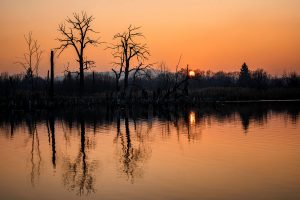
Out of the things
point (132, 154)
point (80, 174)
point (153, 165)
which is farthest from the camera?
point (132, 154)

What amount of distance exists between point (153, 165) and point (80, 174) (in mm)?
2599

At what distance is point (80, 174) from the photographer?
43.5 feet

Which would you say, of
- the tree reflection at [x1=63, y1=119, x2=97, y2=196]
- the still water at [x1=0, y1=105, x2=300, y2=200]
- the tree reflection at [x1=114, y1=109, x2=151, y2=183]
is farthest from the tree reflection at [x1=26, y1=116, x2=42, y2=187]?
the tree reflection at [x1=114, y1=109, x2=151, y2=183]

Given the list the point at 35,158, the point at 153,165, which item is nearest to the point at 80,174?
the point at 153,165

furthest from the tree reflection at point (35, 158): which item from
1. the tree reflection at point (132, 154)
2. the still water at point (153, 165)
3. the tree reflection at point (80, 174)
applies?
the tree reflection at point (132, 154)

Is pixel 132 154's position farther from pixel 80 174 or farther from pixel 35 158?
pixel 80 174

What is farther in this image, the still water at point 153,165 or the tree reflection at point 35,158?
the tree reflection at point 35,158

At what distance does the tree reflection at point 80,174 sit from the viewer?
1148 cm

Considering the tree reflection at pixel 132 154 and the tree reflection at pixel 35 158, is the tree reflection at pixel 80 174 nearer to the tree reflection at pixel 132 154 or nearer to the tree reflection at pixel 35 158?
the tree reflection at pixel 35 158

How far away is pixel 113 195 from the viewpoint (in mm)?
10586

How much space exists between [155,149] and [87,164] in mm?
4070

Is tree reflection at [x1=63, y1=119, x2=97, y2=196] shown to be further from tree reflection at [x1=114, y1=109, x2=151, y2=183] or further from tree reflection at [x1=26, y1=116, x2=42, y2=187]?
tree reflection at [x1=114, y1=109, x2=151, y2=183]

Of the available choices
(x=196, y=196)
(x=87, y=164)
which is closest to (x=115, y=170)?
(x=87, y=164)

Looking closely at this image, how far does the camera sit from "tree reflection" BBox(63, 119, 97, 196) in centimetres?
1148
